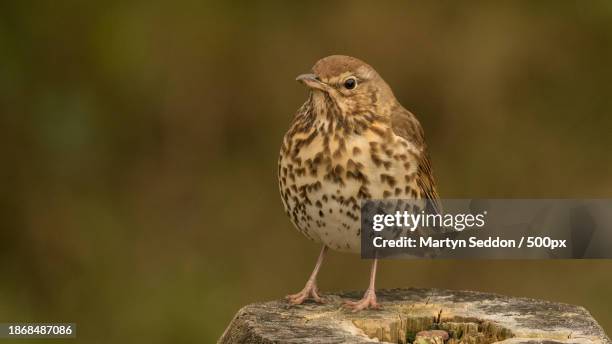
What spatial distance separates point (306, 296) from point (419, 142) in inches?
29.7

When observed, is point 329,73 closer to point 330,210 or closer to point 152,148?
point 330,210

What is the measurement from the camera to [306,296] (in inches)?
216

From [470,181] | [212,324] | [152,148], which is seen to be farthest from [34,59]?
[470,181]

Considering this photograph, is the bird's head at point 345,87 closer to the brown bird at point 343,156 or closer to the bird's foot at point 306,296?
the brown bird at point 343,156

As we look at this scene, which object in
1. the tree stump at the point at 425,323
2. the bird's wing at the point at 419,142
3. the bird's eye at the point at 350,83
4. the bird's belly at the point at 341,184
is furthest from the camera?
the bird's wing at the point at 419,142

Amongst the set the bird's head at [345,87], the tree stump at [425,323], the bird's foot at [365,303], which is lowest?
the tree stump at [425,323]

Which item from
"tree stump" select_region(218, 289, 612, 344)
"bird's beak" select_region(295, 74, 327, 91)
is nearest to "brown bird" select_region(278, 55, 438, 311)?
"bird's beak" select_region(295, 74, 327, 91)

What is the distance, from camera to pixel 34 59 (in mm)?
7359

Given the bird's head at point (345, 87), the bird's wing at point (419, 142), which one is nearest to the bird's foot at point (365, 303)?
the bird's wing at point (419, 142)

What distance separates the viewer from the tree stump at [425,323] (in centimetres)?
500

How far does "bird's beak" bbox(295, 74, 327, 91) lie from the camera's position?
534cm

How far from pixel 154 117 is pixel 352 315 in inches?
105

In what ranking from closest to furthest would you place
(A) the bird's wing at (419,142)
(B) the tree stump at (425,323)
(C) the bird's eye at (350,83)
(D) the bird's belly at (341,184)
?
(B) the tree stump at (425,323) < (D) the bird's belly at (341,184) < (C) the bird's eye at (350,83) < (A) the bird's wing at (419,142)

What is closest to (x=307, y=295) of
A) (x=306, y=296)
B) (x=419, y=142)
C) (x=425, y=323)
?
(x=306, y=296)
